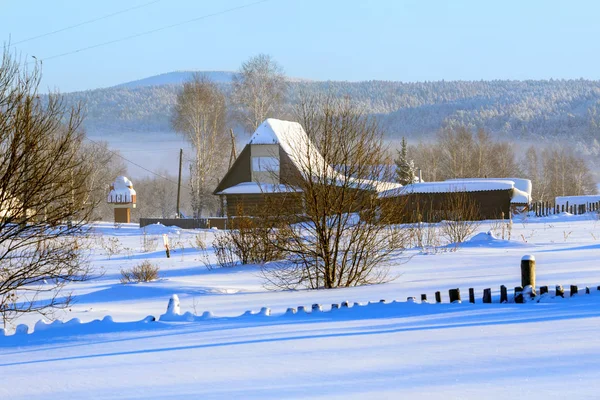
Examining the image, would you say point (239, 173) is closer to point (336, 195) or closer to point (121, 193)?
point (121, 193)

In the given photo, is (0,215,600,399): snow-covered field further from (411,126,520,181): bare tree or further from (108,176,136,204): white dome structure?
(411,126,520,181): bare tree

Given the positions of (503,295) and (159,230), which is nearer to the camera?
(503,295)

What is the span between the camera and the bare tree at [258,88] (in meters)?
58.0

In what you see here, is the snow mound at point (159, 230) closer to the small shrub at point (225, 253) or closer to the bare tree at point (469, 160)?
the small shrub at point (225, 253)

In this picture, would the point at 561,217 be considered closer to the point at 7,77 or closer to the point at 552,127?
the point at 7,77

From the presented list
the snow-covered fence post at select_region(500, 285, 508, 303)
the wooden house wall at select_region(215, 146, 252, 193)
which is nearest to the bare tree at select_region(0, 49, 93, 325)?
the snow-covered fence post at select_region(500, 285, 508, 303)

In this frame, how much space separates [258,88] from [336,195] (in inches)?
1744

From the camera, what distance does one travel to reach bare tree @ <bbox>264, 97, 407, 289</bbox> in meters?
14.9

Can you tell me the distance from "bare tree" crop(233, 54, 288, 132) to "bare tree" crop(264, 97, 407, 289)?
42.5 meters

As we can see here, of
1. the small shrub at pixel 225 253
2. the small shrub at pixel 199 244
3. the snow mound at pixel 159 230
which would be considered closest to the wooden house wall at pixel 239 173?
the snow mound at pixel 159 230

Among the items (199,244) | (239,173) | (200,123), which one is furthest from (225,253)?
(200,123)

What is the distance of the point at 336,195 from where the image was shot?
592 inches

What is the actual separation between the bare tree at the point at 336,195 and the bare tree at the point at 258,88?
139 feet

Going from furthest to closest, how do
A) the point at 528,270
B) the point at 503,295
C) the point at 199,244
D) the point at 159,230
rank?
the point at 159,230, the point at 199,244, the point at 528,270, the point at 503,295
